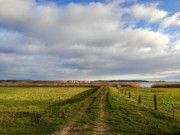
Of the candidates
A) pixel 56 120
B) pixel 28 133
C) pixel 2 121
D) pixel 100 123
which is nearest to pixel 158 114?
pixel 100 123

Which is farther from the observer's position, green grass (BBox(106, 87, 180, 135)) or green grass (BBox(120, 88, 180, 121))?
green grass (BBox(120, 88, 180, 121))

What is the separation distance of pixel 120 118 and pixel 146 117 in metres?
2.98

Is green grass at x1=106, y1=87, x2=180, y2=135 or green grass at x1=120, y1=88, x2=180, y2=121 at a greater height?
green grass at x1=106, y1=87, x2=180, y2=135

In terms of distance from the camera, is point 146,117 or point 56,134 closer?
point 56,134

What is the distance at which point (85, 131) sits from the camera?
38.2ft

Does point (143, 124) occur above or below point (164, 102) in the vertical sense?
above

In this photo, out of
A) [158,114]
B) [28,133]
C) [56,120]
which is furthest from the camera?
[158,114]

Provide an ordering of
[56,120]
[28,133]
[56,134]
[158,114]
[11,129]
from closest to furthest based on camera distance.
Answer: [56,134]
[28,133]
[11,129]
[56,120]
[158,114]

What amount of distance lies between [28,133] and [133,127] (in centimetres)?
934

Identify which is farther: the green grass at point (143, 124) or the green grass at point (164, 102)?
the green grass at point (164, 102)

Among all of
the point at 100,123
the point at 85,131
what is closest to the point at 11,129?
the point at 85,131

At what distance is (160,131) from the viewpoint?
11672 mm

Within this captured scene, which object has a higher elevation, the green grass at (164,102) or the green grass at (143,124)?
the green grass at (143,124)

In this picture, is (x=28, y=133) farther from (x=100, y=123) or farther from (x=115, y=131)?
(x=115, y=131)
